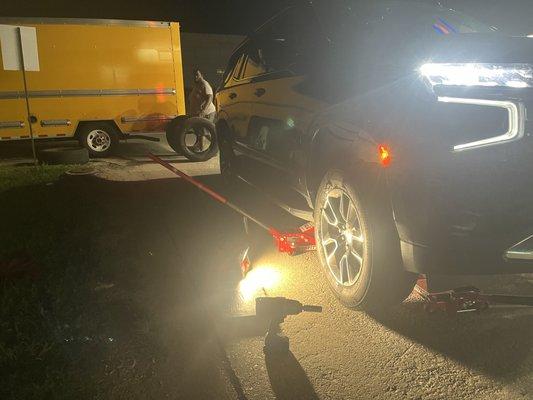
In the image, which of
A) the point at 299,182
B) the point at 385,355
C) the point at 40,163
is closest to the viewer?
the point at 385,355

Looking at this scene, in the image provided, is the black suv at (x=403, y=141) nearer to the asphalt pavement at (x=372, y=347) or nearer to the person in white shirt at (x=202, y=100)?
the asphalt pavement at (x=372, y=347)

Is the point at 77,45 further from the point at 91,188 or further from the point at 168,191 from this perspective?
the point at 168,191

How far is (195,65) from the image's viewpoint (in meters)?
18.5

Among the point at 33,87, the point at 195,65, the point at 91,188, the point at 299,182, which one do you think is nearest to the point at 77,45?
the point at 33,87

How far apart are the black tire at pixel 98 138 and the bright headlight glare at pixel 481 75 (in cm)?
876

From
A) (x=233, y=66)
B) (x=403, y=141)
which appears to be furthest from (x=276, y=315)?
(x=233, y=66)

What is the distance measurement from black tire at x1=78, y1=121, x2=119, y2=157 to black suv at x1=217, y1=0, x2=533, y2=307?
713 centimetres

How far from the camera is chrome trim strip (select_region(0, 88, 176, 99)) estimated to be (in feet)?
29.5

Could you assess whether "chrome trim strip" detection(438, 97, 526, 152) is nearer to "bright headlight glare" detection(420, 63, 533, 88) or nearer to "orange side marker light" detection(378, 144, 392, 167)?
"bright headlight glare" detection(420, 63, 533, 88)

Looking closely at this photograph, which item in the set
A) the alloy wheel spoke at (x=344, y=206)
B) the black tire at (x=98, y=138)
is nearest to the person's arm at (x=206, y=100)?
the black tire at (x=98, y=138)

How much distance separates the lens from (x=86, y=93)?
365 inches

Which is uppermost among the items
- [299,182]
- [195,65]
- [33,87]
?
[195,65]

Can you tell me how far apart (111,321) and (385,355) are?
5.39ft

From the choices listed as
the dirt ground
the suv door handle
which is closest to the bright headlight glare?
the dirt ground
